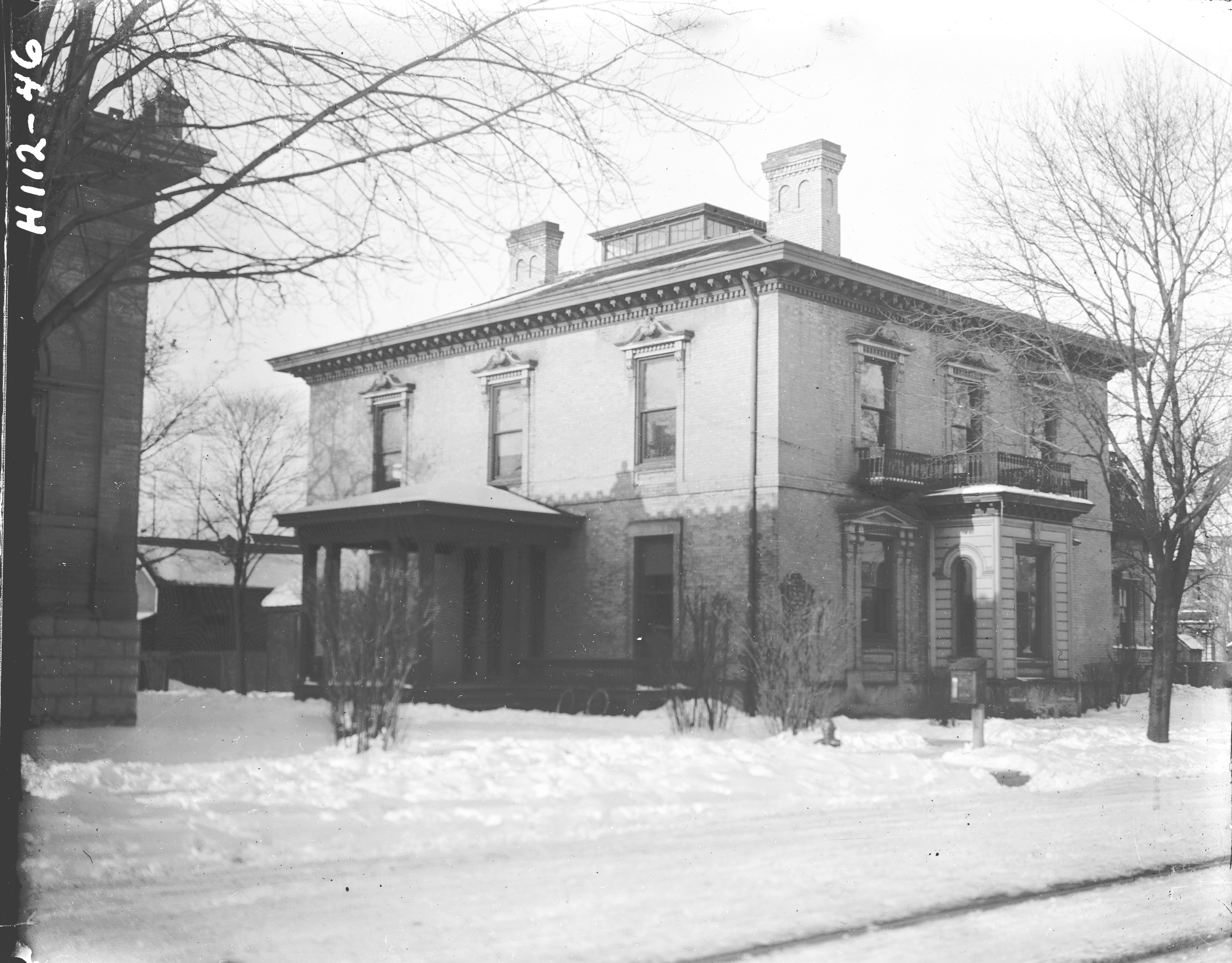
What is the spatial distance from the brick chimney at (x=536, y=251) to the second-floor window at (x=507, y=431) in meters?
1.97

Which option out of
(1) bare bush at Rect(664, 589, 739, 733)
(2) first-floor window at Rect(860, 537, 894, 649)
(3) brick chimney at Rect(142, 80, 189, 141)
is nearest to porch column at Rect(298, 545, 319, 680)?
(1) bare bush at Rect(664, 589, 739, 733)

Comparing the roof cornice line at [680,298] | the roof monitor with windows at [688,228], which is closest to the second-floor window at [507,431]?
the roof cornice line at [680,298]

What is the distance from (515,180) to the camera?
299 inches

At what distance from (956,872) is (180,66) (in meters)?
7.26

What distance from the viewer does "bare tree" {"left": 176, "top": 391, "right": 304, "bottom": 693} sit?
9539 millimetres

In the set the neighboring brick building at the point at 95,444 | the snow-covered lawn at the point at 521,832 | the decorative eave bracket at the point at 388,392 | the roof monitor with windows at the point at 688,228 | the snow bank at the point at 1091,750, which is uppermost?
the roof monitor with windows at the point at 688,228

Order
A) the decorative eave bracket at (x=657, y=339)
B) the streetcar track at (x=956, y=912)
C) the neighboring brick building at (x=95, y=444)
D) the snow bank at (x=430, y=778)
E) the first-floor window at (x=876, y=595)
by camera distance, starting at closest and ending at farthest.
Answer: the neighboring brick building at (x=95, y=444) < the streetcar track at (x=956, y=912) < the snow bank at (x=430, y=778) < the decorative eave bracket at (x=657, y=339) < the first-floor window at (x=876, y=595)

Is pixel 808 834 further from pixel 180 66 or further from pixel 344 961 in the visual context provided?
pixel 180 66

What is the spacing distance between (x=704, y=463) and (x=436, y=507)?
777 centimetres

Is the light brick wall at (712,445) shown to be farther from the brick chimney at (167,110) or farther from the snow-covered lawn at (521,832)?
the brick chimney at (167,110)

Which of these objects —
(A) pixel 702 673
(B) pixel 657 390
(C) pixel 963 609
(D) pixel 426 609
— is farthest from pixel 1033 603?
(D) pixel 426 609

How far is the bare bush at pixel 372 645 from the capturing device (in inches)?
491

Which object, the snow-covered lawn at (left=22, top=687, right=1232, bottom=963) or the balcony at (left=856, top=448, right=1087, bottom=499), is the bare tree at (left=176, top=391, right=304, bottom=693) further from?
the balcony at (left=856, top=448, right=1087, bottom=499)

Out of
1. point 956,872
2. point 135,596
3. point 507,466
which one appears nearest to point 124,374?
point 135,596
